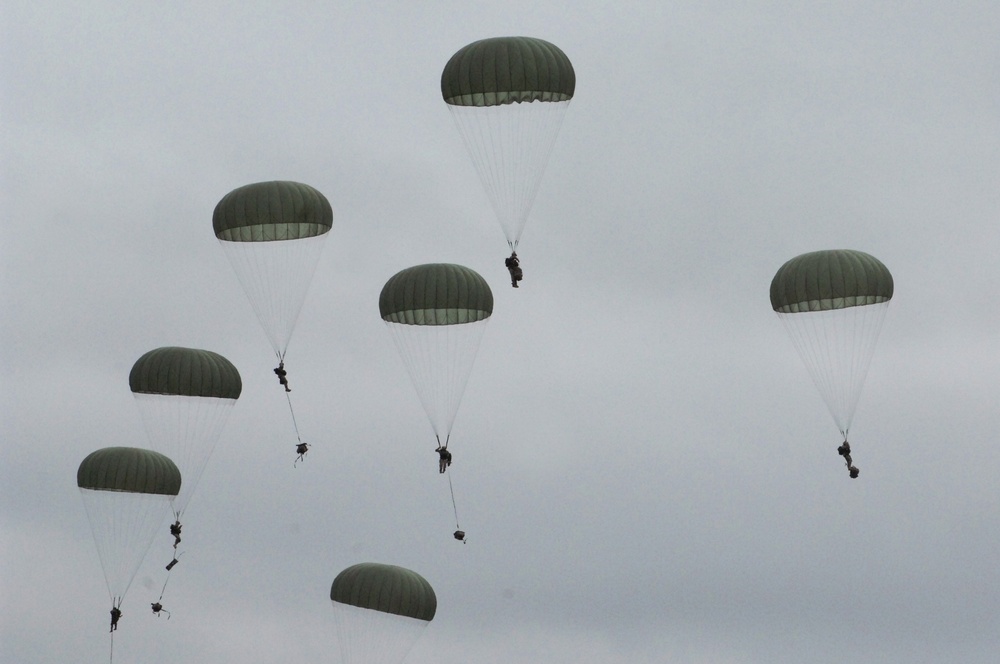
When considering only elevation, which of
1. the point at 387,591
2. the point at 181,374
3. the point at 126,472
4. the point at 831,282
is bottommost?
the point at 387,591

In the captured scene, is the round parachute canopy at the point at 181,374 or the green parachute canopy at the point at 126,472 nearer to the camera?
the round parachute canopy at the point at 181,374

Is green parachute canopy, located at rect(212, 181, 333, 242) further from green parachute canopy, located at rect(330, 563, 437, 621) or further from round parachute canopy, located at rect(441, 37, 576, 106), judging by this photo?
green parachute canopy, located at rect(330, 563, 437, 621)

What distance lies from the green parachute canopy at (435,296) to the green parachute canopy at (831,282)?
26.7 feet

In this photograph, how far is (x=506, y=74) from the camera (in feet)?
162

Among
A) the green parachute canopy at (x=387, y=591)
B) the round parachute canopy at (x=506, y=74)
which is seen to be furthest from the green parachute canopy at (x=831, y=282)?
the green parachute canopy at (x=387, y=591)

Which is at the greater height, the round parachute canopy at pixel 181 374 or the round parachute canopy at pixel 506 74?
the round parachute canopy at pixel 506 74

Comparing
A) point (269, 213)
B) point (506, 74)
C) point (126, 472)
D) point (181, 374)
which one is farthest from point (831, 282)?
point (126, 472)

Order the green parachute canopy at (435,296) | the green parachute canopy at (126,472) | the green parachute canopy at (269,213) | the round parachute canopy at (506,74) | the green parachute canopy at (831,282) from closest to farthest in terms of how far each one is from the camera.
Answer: the round parachute canopy at (506,74), the green parachute canopy at (831,282), the green parachute canopy at (435,296), the green parachute canopy at (269,213), the green parachute canopy at (126,472)

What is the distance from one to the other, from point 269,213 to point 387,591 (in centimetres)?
1192

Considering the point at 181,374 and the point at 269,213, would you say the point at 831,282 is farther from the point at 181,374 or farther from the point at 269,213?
the point at 181,374

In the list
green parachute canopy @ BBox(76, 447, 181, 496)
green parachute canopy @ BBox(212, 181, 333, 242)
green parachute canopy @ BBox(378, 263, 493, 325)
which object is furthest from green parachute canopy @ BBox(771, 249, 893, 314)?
green parachute canopy @ BBox(76, 447, 181, 496)

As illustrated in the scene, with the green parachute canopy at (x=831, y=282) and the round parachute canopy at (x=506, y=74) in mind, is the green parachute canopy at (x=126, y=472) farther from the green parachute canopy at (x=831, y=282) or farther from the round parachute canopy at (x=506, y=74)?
the green parachute canopy at (x=831, y=282)

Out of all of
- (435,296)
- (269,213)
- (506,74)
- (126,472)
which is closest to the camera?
(506,74)

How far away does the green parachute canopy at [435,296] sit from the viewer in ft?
A: 170
